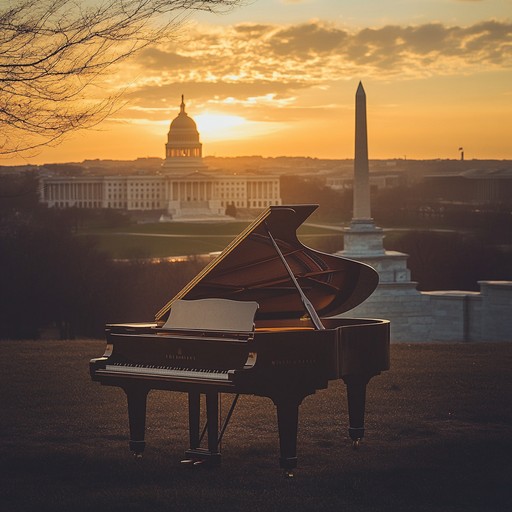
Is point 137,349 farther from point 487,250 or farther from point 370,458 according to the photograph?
point 487,250

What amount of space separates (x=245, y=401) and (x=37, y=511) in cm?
453

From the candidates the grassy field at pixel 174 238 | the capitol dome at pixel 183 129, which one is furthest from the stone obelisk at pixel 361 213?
the capitol dome at pixel 183 129

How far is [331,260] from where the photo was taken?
27.6 ft

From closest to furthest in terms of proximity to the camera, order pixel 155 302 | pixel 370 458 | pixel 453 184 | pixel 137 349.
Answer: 1. pixel 137 349
2. pixel 370 458
3. pixel 155 302
4. pixel 453 184

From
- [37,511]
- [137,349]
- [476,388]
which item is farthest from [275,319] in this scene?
[476,388]

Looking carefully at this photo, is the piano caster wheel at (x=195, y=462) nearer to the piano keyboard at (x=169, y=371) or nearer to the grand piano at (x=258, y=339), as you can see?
the grand piano at (x=258, y=339)

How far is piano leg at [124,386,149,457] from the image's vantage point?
768 cm

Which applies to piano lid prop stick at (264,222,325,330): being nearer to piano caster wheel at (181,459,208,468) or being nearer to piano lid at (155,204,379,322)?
piano lid at (155,204,379,322)

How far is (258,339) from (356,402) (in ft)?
5.18

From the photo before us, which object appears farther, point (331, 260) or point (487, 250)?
point (487, 250)

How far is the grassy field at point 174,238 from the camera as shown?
66.4 metres

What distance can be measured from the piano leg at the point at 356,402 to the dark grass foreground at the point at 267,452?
0.16 metres

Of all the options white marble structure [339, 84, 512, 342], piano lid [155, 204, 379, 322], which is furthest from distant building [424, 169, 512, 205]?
piano lid [155, 204, 379, 322]

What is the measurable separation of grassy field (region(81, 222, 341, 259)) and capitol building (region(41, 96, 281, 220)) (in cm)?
2263
